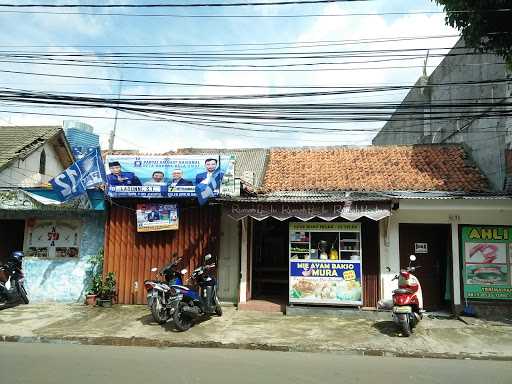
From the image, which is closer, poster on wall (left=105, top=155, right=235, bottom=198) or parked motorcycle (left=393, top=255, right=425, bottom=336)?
parked motorcycle (left=393, top=255, right=425, bottom=336)

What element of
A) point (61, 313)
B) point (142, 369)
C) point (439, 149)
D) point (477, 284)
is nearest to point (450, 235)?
point (477, 284)

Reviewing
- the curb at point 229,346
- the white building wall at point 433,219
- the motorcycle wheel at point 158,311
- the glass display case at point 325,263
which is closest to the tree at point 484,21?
the white building wall at point 433,219

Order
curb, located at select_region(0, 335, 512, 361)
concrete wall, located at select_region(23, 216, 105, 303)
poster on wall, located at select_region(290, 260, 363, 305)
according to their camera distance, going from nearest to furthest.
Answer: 1. curb, located at select_region(0, 335, 512, 361)
2. poster on wall, located at select_region(290, 260, 363, 305)
3. concrete wall, located at select_region(23, 216, 105, 303)

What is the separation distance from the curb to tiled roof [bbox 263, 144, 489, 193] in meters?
5.58

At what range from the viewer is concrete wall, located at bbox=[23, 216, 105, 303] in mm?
11453

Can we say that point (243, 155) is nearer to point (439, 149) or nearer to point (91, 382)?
point (439, 149)

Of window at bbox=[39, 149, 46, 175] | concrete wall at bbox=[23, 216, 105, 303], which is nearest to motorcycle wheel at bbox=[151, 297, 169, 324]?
concrete wall at bbox=[23, 216, 105, 303]

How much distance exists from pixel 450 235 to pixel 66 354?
29.1 ft

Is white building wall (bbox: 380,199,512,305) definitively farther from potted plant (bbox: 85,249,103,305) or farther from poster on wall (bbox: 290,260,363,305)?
potted plant (bbox: 85,249,103,305)

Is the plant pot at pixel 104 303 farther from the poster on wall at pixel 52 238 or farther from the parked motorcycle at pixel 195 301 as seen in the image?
the parked motorcycle at pixel 195 301

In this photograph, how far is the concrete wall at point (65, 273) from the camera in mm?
11453

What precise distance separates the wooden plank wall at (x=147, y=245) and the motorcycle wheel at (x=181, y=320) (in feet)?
8.06

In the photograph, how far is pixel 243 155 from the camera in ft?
61.6

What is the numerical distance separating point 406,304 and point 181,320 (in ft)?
14.5
